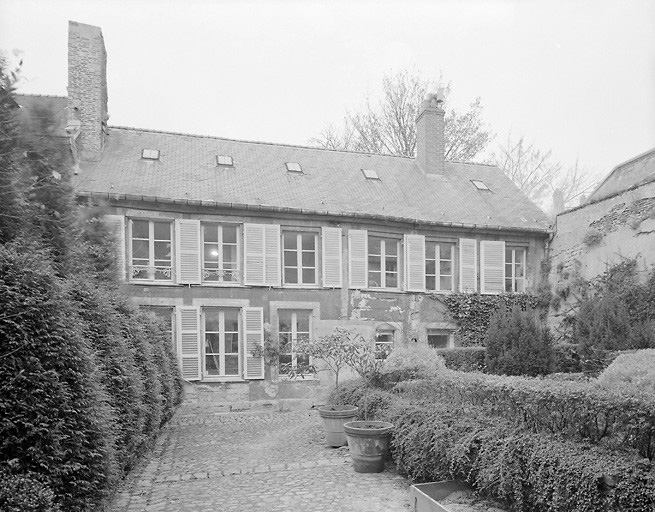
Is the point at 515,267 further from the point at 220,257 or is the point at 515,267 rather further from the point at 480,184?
the point at 220,257

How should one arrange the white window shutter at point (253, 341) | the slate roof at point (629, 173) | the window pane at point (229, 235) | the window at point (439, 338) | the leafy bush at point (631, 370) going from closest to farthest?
the leafy bush at point (631, 370) < the white window shutter at point (253, 341) < the window pane at point (229, 235) < the window at point (439, 338) < the slate roof at point (629, 173)

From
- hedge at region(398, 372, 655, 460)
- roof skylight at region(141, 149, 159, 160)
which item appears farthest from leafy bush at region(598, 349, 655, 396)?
roof skylight at region(141, 149, 159, 160)

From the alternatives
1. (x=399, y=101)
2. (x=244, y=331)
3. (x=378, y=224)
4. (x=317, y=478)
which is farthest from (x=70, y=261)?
(x=399, y=101)

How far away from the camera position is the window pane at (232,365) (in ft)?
41.5

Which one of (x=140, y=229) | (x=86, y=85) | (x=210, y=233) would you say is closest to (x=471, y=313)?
(x=210, y=233)

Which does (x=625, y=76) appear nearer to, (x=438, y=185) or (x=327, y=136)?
(x=438, y=185)

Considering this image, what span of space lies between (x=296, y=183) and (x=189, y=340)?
5.22 meters

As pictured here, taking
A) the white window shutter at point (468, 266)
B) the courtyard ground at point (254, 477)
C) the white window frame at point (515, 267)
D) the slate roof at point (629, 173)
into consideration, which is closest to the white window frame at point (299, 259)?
the white window shutter at point (468, 266)

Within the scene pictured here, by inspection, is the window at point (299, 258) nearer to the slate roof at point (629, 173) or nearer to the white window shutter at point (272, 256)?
the white window shutter at point (272, 256)

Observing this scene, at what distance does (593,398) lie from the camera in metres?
4.04

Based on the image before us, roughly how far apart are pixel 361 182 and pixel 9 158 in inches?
455

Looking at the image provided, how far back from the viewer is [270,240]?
13.0m

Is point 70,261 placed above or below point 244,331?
above

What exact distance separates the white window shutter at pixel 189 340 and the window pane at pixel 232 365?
28.6 inches
